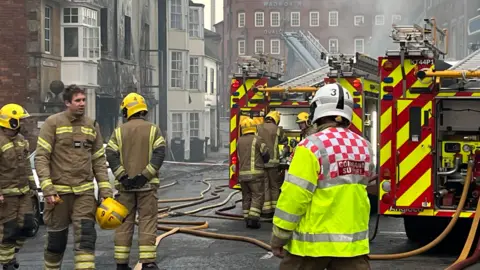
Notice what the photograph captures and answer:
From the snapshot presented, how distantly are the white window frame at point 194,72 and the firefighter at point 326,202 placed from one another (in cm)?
3985

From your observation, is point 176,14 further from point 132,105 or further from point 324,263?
point 324,263

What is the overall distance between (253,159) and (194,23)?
3360cm

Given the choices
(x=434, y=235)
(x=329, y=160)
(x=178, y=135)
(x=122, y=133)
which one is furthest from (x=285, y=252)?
(x=178, y=135)

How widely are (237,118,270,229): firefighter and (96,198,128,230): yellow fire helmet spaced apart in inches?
190

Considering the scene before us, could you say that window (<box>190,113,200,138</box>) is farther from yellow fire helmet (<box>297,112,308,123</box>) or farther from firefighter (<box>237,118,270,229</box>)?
firefighter (<box>237,118,270,229</box>)

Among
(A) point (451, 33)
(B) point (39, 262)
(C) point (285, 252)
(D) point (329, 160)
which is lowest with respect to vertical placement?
(B) point (39, 262)

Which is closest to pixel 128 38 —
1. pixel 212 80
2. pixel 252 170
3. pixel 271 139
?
pixel 212 80

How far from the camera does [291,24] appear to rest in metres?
85.5

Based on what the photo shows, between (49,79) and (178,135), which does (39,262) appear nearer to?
(49,79)

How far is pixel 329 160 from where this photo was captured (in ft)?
17.2

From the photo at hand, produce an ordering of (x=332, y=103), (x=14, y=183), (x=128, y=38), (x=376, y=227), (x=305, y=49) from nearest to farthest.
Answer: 1. (x=332, y=103)
2. (x=14, y=183)
3. (x=376, y=227)
4. (x=128, y=38)
5. (x=305, y=49)

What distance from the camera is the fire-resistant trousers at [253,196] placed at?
12750mm

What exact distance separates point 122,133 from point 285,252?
369 cm

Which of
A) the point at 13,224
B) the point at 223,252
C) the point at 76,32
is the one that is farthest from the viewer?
the point at 76,32
